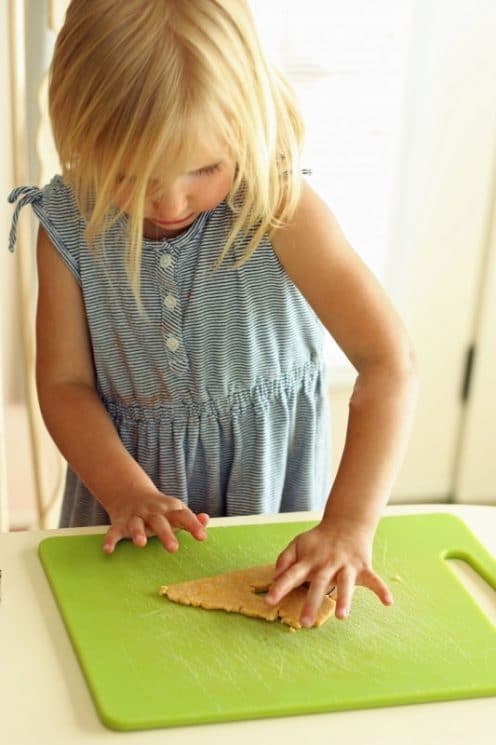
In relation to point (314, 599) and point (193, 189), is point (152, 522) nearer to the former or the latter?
point (314, 599)

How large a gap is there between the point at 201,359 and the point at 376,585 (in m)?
0.36

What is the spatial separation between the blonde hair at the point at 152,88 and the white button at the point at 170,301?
171mm

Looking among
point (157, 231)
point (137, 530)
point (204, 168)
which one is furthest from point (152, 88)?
point (137, 530)

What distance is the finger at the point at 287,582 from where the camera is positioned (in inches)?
32.7

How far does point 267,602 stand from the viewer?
83 cm

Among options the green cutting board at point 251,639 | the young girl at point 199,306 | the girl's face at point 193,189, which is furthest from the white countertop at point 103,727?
the girl's face at point 193,189

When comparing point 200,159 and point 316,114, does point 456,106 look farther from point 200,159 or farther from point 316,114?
point 200,159

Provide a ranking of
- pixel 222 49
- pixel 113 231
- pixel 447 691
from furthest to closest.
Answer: pixel 113 231, pixel 222 49, pixel 447 691

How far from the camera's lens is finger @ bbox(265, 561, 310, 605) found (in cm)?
83

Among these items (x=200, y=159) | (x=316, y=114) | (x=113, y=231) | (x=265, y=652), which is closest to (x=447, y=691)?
(x=265, y=652)

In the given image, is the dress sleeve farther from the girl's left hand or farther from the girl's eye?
the girl's left hand

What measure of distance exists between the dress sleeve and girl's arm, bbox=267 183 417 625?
202mm

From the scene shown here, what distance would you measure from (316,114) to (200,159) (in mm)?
1093

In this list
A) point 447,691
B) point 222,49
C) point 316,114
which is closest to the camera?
point 447,691
